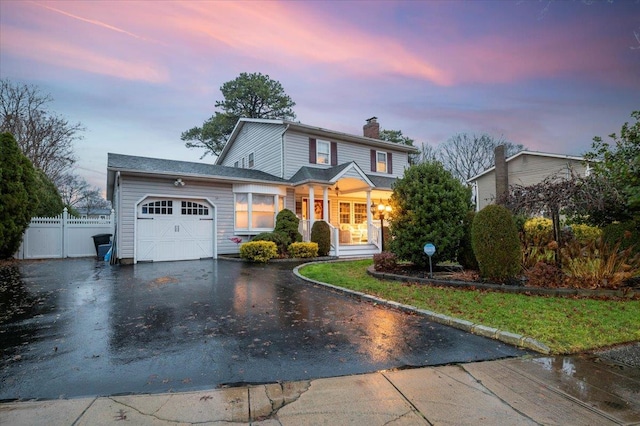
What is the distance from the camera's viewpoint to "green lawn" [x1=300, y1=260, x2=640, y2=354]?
4.05m

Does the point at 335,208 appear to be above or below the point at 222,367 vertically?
above

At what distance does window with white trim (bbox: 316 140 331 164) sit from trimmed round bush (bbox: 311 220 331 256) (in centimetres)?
464

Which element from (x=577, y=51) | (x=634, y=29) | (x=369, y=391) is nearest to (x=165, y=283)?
(x=369, y=391)

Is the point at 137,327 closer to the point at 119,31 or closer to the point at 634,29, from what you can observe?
the point at 119,31

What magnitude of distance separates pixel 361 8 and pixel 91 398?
37.2 ft

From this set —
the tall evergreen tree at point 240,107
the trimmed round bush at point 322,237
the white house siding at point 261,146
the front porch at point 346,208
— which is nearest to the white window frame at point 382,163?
the front porch at point 346,208

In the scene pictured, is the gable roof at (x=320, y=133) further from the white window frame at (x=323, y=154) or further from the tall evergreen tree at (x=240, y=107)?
the tall evergreen tree at (x=240, y=107)

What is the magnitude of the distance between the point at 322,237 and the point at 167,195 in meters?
6.91

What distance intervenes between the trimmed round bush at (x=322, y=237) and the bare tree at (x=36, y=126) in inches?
875

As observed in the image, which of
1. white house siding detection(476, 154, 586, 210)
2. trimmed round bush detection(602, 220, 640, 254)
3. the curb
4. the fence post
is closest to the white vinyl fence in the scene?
the fence post

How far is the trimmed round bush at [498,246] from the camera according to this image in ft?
23.0

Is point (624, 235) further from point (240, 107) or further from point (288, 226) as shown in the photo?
point (240, 107)

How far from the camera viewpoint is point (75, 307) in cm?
580

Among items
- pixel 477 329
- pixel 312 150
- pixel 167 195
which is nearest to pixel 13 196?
pixel 167 195
